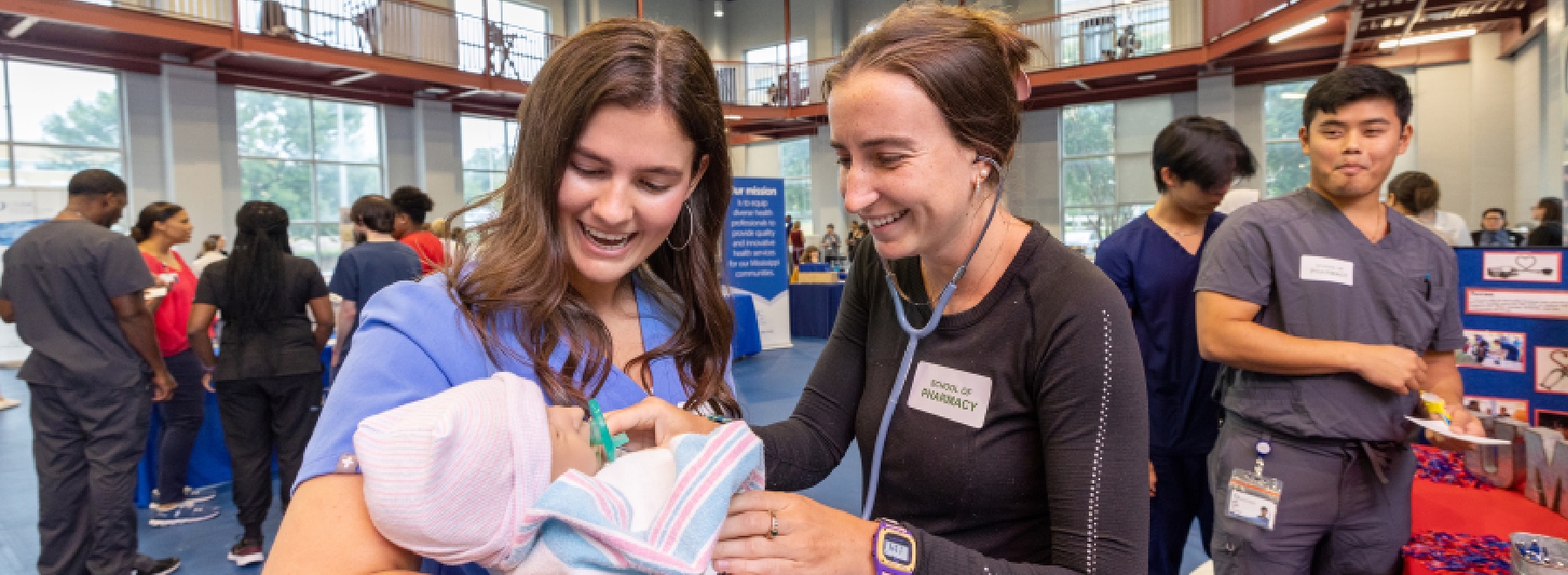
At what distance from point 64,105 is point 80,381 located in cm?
1017

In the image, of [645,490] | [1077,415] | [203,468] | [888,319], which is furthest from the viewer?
[203,468]

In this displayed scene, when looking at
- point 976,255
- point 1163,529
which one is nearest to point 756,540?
point 976,255

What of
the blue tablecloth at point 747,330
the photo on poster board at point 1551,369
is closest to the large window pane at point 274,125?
the blue tablecloth at point 747,330

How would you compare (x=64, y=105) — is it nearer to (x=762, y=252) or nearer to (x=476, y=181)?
(x=476, y=181)

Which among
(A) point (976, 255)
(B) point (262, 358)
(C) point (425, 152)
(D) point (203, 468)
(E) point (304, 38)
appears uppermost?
(E) point (304, 38)

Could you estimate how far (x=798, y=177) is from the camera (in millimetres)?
17938

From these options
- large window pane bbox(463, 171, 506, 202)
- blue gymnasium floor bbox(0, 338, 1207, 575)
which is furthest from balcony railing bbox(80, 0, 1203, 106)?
blue gymnasium floor bbox(0, 338, 1207, 575)

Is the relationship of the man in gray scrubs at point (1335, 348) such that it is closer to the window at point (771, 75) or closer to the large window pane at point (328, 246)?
the window at point (771, 75)

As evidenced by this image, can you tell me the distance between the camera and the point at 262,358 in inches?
134

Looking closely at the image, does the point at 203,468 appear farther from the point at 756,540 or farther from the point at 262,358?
the point at 756,540

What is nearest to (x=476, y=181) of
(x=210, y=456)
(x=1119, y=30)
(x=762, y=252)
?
(x=762, y=252)

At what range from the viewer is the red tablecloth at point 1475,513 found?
69.1 inches

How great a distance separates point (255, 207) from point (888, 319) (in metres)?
3.27

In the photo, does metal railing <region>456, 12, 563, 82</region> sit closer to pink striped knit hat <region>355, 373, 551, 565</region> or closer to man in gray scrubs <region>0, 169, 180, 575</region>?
man in gray scrubs <region>0, 169, 180, 575</region>
